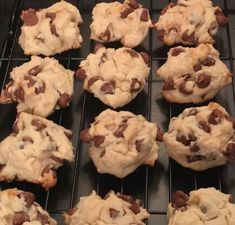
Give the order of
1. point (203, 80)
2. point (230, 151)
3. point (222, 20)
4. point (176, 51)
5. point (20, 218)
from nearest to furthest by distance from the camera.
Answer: point (20, 218)
point (230, 151)
point (203, 80)
point (176, 51)
point (222, 20)

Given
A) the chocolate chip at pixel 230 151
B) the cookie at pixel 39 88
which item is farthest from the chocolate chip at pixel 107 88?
the chocolate chip at pixel 230 151

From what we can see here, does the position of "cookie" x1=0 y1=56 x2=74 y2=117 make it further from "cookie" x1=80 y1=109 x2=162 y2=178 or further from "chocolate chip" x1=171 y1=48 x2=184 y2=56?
"chocolate chip" x1=171 y1=48 x2=184 y2=56

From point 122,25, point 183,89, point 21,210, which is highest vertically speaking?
point 122,25

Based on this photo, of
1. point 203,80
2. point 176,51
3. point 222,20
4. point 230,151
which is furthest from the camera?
point 222,20

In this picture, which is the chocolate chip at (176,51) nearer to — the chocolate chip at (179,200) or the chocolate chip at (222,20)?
the chocolate chip at (222,20)

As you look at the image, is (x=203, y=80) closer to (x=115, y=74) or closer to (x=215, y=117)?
(x=215, y=117)

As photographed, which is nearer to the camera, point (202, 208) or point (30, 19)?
point (202, 208)

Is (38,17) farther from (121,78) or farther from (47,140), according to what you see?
(47,140)

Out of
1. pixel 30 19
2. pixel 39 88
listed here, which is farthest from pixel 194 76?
pixel 30 19

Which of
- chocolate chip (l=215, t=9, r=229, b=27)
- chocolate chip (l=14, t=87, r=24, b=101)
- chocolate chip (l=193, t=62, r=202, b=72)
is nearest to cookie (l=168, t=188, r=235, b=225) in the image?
chocolate chip (l=193, t=62, r=202, b=72)
